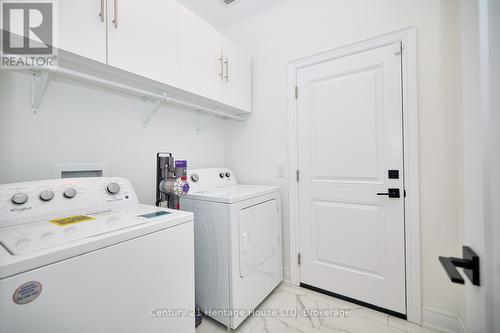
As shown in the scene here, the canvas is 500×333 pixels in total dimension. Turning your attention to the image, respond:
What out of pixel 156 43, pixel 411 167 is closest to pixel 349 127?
pixel 411 167

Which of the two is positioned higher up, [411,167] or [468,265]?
[411,167]

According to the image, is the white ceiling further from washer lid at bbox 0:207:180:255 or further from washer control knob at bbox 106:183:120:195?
washer lid at bbox 0:207:180:255

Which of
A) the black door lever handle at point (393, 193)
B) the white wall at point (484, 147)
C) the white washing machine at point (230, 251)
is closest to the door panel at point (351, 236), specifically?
the black door lever handle at point (393, 193)

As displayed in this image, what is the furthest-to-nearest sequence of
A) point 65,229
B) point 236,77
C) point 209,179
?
point 236,77 < point 209,179 < point 65,229

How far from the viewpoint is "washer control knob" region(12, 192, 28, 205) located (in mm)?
942

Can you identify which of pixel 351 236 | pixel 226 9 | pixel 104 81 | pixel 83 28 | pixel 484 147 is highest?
pixel 226 9

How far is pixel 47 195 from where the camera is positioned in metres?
1.03

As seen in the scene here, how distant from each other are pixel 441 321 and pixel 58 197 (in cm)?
249

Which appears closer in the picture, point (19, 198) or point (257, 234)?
point (19, 198)

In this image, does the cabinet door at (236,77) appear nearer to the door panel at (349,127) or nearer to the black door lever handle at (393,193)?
the door panel at (349,127)

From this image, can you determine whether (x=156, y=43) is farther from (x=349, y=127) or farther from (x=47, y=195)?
(x=349, y=127)

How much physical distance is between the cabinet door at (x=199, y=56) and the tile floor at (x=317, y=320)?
1812 millimetres

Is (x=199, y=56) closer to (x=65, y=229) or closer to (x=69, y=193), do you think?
(x=69, y=193)

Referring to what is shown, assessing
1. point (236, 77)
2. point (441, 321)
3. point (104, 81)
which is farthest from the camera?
point (236, 77)
